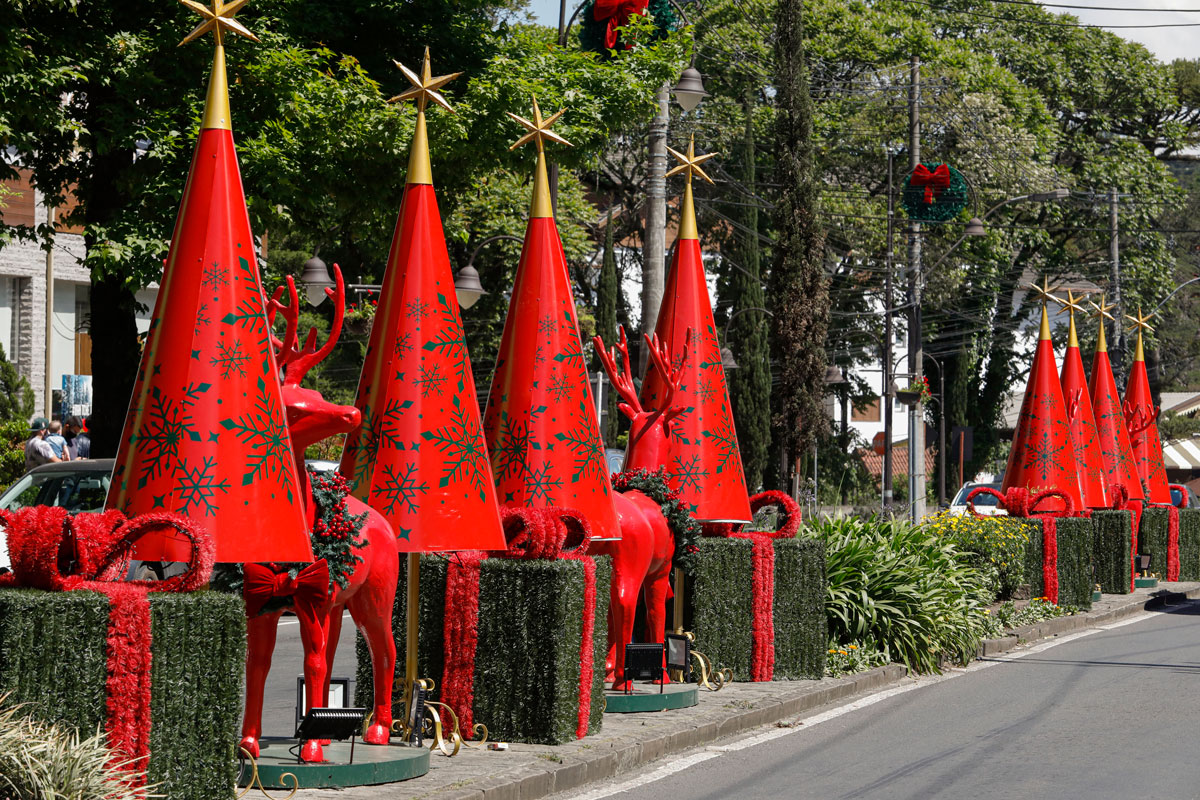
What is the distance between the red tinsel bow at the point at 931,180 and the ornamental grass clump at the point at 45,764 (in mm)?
A: 21540

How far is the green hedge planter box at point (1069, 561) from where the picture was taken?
1847cm

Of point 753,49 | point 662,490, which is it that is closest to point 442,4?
point 662,490

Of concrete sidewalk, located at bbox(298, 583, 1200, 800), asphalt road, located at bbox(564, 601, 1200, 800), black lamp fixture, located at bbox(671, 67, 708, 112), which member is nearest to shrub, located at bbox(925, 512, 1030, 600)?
asphalt road, located at bbox(564, 601, 1200, 800)

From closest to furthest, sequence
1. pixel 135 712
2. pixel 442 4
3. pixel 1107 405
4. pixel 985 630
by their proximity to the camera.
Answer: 1. pixel 135 712
2. pixel 985 630
3. pixel 442 4
4. pixel 1107 405

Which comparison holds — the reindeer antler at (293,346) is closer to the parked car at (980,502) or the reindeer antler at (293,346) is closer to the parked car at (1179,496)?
the parked car at (980,502)

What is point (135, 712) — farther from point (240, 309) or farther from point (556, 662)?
point (556, 662)

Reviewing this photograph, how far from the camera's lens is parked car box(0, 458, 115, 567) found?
13.7 m

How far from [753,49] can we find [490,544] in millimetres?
35810

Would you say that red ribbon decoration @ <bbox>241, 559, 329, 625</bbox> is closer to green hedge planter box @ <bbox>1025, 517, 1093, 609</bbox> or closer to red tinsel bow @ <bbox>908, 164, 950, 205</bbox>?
green hedge planter box @ <bbox>1025, 517, 1093, 609</bbox>

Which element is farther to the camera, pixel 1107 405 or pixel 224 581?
pixel 1107 405

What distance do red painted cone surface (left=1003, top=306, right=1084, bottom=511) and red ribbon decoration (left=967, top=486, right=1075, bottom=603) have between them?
3.96 ft

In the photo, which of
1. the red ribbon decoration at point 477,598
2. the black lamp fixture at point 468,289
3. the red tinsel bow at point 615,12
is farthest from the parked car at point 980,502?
the red ribbon decoration at point 477,598

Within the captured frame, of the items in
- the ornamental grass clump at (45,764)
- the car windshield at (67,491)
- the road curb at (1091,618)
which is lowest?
the road curb at (1091,618)

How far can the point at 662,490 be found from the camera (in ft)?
36.9
